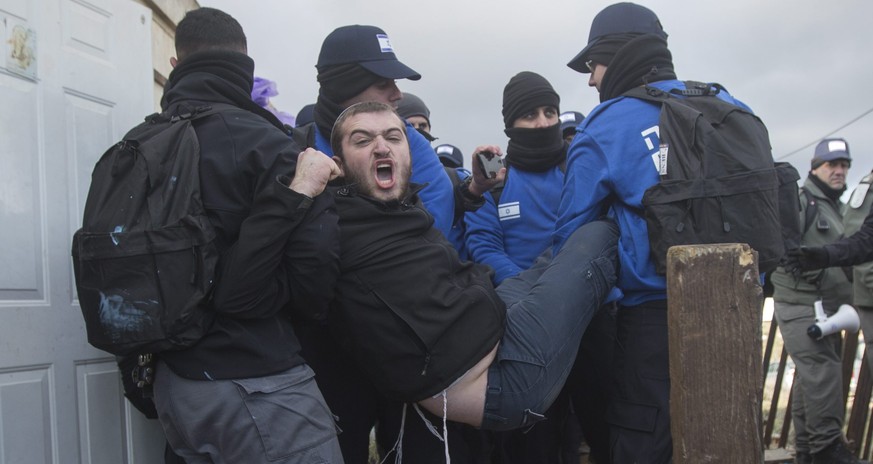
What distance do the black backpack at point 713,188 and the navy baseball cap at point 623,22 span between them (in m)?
0.64

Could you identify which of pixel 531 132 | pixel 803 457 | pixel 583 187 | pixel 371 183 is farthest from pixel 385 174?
pixel 803 457

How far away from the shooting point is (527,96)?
381 centimetres

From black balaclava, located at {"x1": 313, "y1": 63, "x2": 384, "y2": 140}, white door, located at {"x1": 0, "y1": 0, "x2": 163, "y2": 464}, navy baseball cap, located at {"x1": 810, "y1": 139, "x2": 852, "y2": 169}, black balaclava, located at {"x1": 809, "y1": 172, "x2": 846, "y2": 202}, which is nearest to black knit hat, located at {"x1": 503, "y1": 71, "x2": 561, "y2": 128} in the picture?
black balaclava, located at {"x1": 313, "y1": 63, "x2": 384, "y2": 140}

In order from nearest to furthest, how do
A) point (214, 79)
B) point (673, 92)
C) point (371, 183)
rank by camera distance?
point (214, 79)
point (371, 183)
point (673, 92)

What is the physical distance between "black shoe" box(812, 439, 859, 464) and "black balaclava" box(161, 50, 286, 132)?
545 centimetres

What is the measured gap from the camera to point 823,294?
5.95 m

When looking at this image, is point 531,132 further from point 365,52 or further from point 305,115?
point 305,115

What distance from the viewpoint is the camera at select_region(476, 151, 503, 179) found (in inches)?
130

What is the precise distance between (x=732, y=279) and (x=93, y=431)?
2561 millimetres

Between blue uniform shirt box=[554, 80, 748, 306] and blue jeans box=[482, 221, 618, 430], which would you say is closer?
blue jeans box=[482, 221, 618, 430]

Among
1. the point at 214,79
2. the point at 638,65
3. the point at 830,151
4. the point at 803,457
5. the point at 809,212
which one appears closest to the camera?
the point at 214,79

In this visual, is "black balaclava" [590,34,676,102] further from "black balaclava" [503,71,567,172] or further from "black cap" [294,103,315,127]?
"black cap" [294,103,315,127]

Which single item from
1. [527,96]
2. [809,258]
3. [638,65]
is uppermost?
[527,96]

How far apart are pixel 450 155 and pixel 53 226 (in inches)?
117
